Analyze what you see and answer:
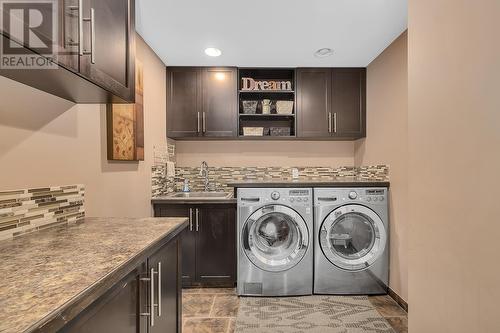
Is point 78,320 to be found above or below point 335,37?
below

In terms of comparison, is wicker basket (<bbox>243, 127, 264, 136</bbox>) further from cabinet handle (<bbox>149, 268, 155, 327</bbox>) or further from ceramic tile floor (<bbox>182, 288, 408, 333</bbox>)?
cabinet handle (<bbox>149, 268, 155, 327</bbox>)

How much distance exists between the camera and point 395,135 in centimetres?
249

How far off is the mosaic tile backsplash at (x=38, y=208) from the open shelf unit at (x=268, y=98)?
6.50 feet

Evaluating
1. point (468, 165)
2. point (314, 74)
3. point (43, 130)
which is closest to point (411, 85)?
point (468, 165)

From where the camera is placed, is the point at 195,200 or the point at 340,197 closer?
the point at 340,197

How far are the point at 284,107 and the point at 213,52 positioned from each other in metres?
1.01

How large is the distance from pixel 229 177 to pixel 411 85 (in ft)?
7.93

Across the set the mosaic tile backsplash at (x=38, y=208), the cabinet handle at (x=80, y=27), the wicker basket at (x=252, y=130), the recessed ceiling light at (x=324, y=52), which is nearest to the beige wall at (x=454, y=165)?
the cabinet handle at (x=80, y=27)

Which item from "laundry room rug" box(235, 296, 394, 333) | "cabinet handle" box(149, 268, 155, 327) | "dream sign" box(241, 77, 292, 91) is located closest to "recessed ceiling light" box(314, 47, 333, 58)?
"dream sign" box(241, 77, 292, 91)

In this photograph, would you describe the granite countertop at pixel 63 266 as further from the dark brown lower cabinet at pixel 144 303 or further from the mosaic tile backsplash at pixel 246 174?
the mosaic tile backsplash at pixel 246 174

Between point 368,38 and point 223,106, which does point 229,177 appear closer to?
point 223,106

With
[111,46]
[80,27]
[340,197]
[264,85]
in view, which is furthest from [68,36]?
[264,85]

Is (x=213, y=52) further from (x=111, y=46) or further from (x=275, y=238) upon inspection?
(x=275, y=238)

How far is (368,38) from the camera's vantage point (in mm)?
2441
